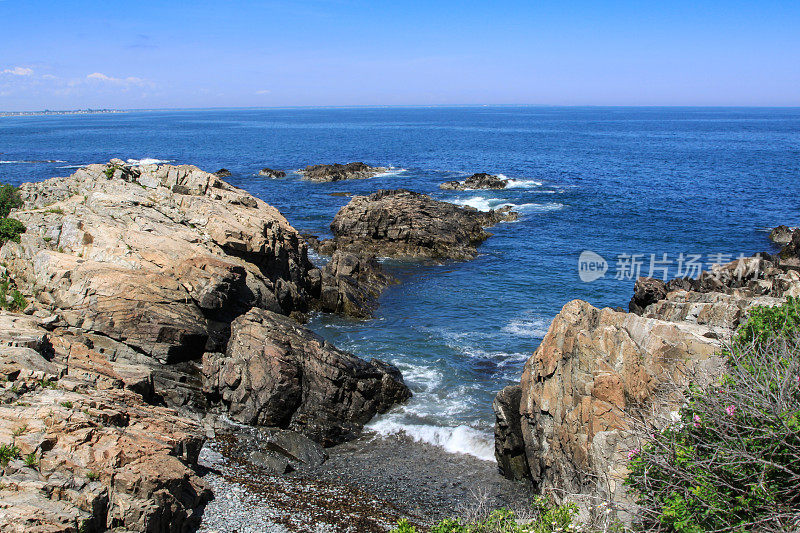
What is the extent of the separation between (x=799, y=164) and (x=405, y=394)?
10627 centimetres

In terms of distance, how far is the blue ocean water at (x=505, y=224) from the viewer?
28734mm

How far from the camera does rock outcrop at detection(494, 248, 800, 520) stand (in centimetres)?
1457

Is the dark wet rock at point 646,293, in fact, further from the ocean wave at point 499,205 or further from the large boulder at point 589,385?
the ocean wave at point 499,205

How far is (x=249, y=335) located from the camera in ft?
78.0

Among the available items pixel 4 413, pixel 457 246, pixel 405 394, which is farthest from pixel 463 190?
pixel 4 413

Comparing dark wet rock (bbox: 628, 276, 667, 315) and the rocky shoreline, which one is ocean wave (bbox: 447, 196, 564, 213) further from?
the rocky shoreline

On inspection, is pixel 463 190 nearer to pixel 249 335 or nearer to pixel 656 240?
pixel 656 240

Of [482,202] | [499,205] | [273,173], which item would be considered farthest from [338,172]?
[499,205]

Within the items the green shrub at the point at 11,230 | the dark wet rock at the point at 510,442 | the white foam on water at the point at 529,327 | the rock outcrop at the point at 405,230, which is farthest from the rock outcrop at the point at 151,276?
the rock outcrop at the point at 405,230

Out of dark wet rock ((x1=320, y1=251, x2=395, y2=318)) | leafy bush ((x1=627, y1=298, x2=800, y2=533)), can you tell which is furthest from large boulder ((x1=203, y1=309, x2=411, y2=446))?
leafy bush ((x1=627, y1=298, x2=800, y2=533))

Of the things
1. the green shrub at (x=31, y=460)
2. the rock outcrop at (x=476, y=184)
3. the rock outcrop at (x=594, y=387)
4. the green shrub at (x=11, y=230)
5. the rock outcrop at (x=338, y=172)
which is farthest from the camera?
the rock outcrop at (x=338, y=172)

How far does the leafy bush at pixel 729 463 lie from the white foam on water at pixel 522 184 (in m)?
71.1

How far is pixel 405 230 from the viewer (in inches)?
1966

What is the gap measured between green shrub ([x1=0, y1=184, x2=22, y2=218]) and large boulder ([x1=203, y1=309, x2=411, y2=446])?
854 inches
